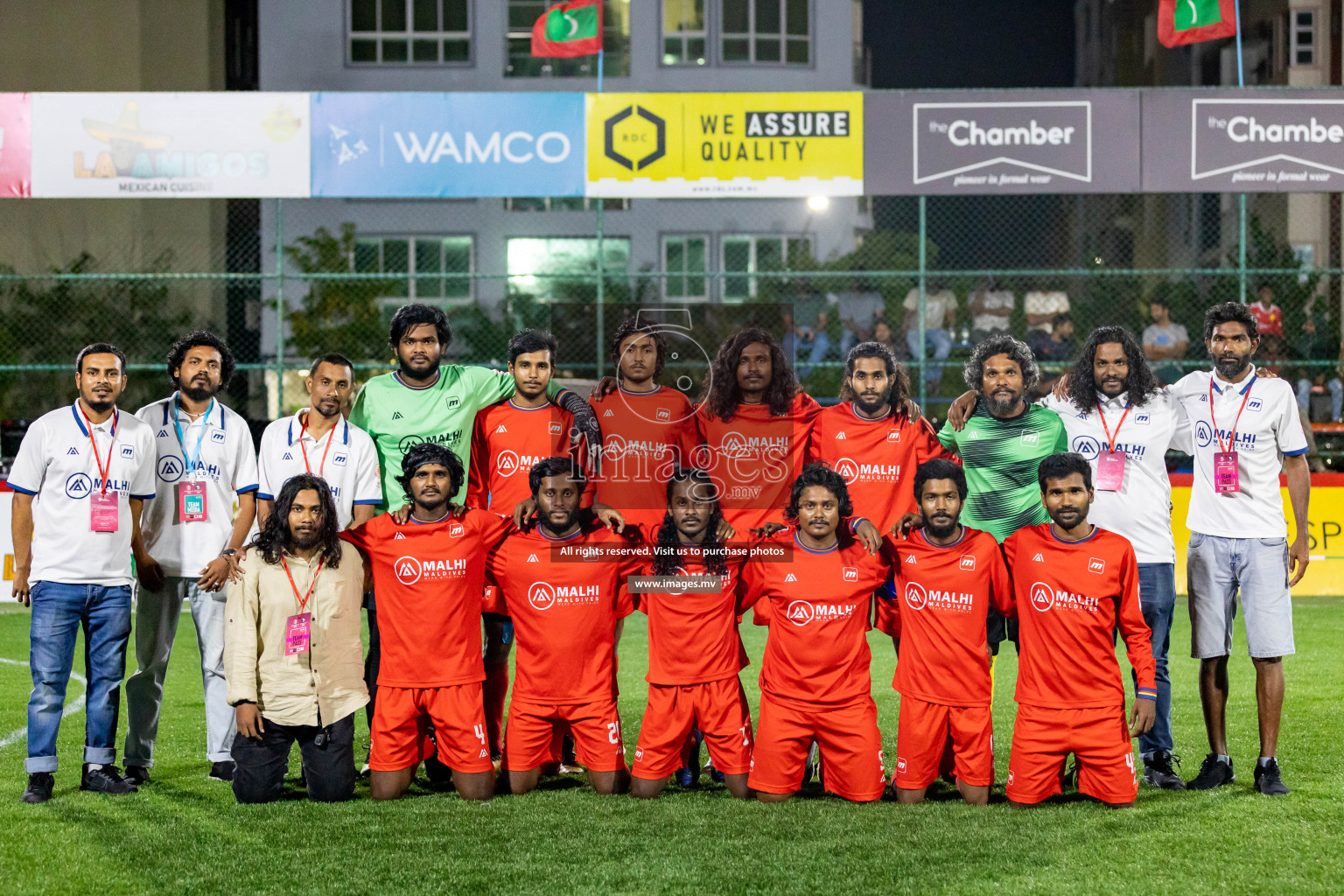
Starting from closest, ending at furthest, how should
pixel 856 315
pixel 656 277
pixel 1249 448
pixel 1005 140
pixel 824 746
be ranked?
pixel 824 746, pixel 1249 448, pixel 1005 140, pixel 856 315, pixel 656 277

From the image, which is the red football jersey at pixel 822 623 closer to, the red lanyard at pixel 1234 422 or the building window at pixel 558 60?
the red lanyard at pixel 1234 422

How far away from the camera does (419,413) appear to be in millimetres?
5797

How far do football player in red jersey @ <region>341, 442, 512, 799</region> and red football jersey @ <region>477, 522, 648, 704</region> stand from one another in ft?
0.56

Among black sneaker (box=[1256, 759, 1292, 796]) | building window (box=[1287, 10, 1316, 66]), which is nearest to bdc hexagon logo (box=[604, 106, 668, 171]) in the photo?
black sneaker (box=[1256, 759, 1292, 796])

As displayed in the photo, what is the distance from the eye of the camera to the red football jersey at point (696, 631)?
17.5 feet

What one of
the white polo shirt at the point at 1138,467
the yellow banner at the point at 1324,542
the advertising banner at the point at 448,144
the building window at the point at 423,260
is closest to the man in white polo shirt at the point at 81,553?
the white polo shirt at the point at 1138,467

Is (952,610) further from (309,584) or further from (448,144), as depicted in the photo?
(448,144)

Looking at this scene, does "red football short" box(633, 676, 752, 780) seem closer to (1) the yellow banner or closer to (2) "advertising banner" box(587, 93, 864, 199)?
(1) the yellow banner

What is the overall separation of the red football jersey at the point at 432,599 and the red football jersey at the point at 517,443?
0.37 metres

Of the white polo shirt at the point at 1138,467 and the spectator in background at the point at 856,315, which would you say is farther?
the spectator in background at the point at 856,315

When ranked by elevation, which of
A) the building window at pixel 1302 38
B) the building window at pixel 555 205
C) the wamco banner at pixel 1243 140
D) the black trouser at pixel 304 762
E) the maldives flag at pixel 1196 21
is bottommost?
the black trouser at pixel 304 762

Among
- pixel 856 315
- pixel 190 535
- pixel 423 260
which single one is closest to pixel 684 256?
pixel 423 260

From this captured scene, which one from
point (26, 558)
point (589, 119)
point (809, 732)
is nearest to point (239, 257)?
point (589, 119)

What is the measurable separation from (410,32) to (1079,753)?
2312 cm
